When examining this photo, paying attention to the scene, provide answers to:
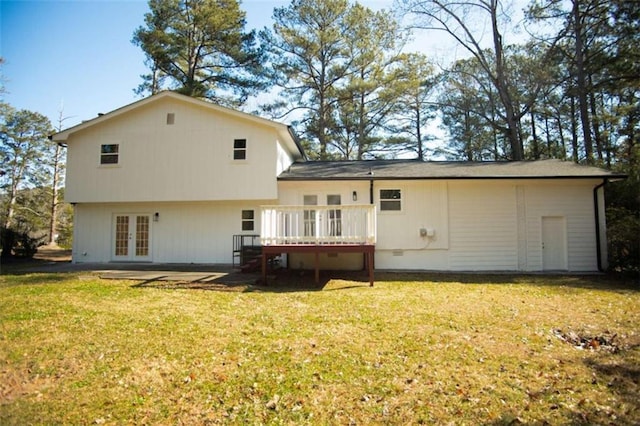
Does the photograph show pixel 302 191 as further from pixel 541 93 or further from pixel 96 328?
pixel 541 93

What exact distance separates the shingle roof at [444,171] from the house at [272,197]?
51mm

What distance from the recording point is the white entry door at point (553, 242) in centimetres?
1209

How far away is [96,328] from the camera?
5.21 meters

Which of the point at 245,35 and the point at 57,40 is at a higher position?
the point at 245,35

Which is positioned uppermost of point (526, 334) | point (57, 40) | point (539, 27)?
A: point (539, 27)

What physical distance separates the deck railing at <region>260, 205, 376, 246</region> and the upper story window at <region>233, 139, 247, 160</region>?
435cm

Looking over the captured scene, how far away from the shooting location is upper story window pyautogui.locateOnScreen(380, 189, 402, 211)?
1227 cm

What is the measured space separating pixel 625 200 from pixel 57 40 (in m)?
17.9

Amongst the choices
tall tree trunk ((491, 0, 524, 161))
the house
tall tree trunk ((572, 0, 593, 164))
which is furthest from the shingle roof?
tall tree trunk ((572, 0, 593, 164))

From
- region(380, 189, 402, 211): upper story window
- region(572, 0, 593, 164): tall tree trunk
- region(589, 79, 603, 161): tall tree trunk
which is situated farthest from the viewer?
region(589, 79, 603, 161): tall tree trunk

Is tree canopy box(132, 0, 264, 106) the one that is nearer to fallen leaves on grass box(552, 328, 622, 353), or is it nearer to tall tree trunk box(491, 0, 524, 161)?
tall tree trunk box(491, 0, 524, 161)

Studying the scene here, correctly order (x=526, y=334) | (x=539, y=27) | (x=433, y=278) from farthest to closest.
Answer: (x=539, y=27)
(x=433, y=278)
(x=526, y=334)

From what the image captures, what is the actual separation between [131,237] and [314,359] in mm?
11956

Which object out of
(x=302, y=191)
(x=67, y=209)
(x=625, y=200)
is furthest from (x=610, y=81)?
(x=67, y=209)
